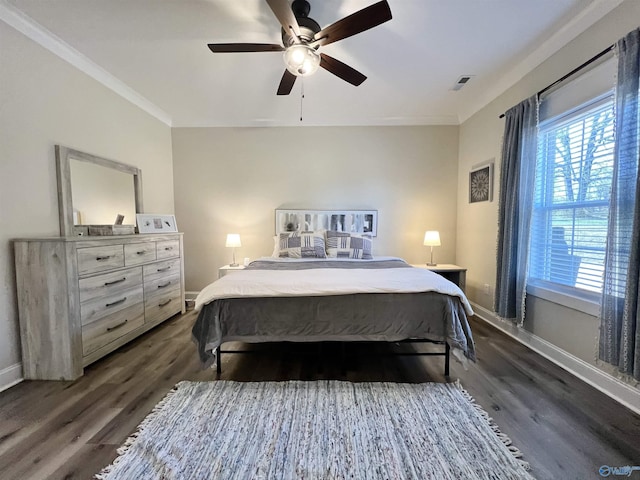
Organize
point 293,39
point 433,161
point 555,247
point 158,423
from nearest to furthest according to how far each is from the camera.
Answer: point 158,423, point 293,39, point 555,247, point 433,161

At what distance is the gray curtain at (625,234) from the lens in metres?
1.54

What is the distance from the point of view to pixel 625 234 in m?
1.62

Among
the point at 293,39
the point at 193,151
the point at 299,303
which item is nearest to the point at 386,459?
the point at 299,303

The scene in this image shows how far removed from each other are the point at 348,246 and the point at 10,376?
3110mm

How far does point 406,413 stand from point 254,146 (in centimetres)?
368

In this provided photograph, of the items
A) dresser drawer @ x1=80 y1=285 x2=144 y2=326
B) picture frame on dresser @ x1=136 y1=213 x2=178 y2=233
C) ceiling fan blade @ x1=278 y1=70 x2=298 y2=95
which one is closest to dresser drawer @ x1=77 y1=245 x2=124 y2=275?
dresser drawer @ x1=80 y1=285 x2=144 y2=326

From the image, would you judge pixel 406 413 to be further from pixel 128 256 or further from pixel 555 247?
pixel 128 256

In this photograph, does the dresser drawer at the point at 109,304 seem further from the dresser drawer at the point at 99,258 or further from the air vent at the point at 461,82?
the air vent at the point at 461,82

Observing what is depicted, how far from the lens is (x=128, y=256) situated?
2.51 m

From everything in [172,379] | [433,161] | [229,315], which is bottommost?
[172,379]

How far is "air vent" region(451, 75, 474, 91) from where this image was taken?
2.74 m

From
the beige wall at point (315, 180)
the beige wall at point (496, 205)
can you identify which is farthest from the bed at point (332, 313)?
the beige wall at point (315, 180)

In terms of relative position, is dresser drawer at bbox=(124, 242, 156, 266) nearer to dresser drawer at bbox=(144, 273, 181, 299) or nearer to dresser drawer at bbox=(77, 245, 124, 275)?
dresser drawer at bbox=(77, 245, 124, 275)

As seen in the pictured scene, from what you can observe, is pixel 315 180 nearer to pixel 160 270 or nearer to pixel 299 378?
pixel 160 270
